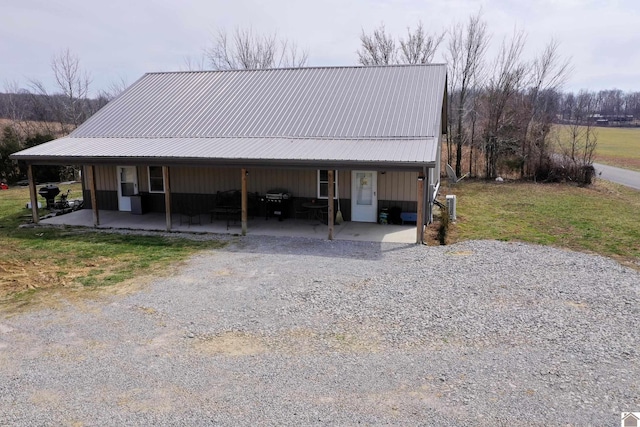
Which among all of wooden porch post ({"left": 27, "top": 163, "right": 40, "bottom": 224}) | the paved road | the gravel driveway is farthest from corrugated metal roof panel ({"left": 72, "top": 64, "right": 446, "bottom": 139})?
the paved road

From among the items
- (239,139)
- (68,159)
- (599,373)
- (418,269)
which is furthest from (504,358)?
(68,159)

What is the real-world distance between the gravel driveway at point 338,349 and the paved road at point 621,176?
16.8 m

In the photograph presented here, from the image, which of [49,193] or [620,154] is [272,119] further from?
[620,154]

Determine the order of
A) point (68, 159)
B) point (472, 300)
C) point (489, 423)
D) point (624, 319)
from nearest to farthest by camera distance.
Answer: point (489, 423)
point (624, 319)
point (472, 300)
point (68, 159)

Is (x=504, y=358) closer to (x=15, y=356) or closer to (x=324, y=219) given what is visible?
(x=15, y=356)

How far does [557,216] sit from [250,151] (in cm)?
992

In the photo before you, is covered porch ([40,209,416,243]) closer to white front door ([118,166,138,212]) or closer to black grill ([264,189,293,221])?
black grill ([264,189,293,221])

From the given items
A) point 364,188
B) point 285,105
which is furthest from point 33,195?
point 364,188

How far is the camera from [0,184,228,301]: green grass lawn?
27.8ft

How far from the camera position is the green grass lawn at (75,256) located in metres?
8.46

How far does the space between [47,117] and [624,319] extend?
163ft

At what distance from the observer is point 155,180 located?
15.0m

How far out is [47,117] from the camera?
145ft

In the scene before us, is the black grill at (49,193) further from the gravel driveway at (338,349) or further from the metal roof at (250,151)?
the gravel driveway at (338,349)
